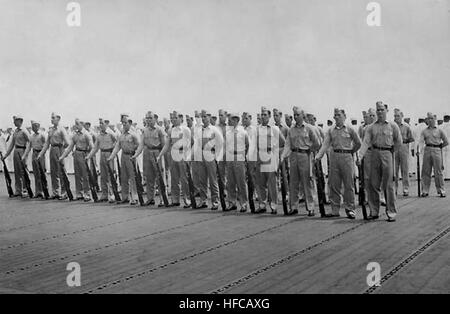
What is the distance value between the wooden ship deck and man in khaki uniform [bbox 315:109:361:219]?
1.34ft

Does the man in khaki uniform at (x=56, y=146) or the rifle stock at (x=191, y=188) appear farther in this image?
the man in khaki uniform at (x=56, y=146)

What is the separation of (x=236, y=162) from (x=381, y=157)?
9.16 ft

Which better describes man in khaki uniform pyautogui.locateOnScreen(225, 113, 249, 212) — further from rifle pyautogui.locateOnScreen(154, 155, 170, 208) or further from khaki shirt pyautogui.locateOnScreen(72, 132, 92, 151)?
khaki shirt pyautogui.locateOnScreen(72, 132, 92, 151)

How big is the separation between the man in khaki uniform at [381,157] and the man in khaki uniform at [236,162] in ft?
7.88

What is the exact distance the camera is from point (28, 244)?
7754mm

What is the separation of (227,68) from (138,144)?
888cm

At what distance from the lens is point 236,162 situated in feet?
34.0

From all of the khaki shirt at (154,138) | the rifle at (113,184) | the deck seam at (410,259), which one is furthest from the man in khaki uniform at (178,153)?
the deck seam at (410,259)

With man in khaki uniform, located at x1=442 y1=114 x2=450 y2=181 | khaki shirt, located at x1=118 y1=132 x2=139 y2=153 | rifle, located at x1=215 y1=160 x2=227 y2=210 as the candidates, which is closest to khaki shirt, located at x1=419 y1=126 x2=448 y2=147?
man in khaki uniform, located at x1=442 y1=114 x2=450 y2=181

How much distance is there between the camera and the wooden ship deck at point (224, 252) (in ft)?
17.2

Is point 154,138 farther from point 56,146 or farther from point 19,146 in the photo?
point 19,146

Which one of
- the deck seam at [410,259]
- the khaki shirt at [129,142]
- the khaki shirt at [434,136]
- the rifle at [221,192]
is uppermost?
the khaki shirt at [129,142]

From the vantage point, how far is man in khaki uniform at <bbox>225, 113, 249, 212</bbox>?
10320mm

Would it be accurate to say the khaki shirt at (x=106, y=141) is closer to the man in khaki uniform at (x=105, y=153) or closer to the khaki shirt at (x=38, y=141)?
the man in khaki uniform at (x=105, y=153)
